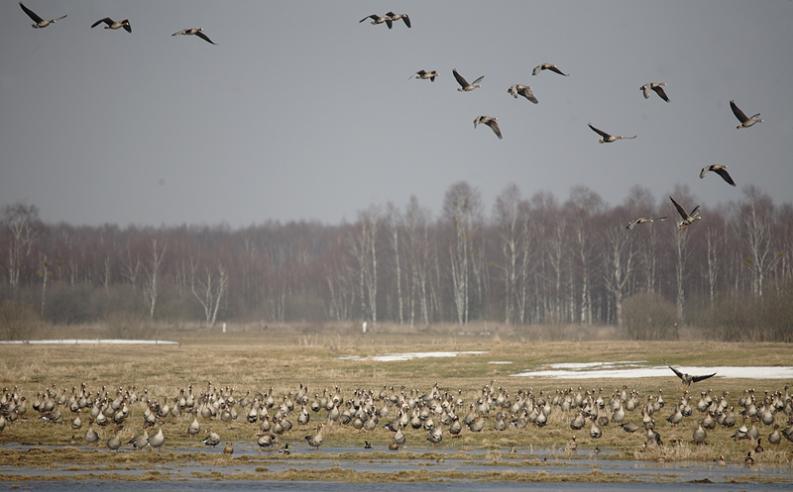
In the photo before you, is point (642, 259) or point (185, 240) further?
point (185, 240)

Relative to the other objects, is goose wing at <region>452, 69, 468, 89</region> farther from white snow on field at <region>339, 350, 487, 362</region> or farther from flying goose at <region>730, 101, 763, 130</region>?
white snow on field at <region>339, 350, 487, 362</region>

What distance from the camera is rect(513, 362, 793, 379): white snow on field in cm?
3797

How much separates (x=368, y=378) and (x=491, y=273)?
75.1m

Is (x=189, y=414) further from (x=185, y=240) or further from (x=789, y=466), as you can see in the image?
(x=185, y=240)

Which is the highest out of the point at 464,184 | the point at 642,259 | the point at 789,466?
the point at 464,184

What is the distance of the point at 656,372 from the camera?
39906 mm

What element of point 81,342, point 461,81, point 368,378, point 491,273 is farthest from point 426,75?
point 491,273

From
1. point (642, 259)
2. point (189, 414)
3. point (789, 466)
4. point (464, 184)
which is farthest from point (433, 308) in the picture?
point (789, 466)

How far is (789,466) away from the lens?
2106cm

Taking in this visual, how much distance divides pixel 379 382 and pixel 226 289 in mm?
87879

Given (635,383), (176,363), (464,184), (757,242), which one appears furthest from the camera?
(464,184)

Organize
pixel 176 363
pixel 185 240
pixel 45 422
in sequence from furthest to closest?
1. pixel 185 240
2. pixel 176 363
3. pixel 45 422

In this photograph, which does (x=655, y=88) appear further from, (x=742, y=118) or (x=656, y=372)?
(x=656, y=372)

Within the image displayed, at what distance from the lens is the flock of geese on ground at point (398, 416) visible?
2411 cm
